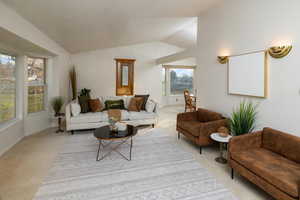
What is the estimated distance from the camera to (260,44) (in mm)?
2637

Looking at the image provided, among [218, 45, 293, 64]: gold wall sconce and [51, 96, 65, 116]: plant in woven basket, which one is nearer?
[218, 45, 293, 64]: gold wall sconce

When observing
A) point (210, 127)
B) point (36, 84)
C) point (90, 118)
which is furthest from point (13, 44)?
point (210, 127)

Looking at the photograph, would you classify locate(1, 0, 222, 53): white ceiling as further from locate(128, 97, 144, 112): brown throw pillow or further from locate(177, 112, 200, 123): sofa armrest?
locate(177, 112, 200, 123): sofa armrest

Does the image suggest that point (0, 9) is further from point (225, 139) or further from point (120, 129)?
point (225, 139)

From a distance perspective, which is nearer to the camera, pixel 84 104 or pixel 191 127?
pixel 191 127

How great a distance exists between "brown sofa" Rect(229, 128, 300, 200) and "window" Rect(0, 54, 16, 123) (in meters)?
4.32

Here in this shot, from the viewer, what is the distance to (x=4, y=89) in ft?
10.5

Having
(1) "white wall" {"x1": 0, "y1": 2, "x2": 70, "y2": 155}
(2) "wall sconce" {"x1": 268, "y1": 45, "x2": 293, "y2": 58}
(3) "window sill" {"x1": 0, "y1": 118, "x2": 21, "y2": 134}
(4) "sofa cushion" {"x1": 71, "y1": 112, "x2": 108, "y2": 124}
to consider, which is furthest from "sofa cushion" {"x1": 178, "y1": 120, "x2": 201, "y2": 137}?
(3) "window sill" {"x1": 0, "y1": 118, "x2": 21, "y2": 134}

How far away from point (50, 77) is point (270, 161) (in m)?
5.27

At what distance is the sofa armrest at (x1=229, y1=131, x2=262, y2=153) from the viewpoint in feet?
7.28

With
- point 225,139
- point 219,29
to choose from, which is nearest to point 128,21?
point 219,29

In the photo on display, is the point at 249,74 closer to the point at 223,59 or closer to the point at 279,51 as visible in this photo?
the point at 279,51

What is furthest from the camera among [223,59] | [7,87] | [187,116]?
[187,116]

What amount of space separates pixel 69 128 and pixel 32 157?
1179 mm
